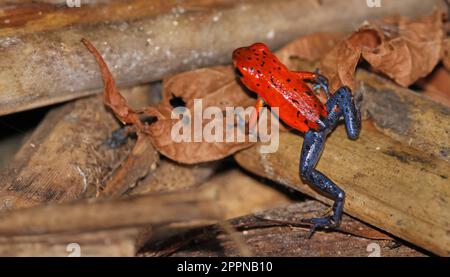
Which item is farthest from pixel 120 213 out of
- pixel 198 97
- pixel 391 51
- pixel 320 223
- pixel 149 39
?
pixel 391 51

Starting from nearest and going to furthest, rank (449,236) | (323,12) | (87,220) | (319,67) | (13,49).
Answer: (87,220) → (449,236) → (13,49) → (319,67) → (323,12)

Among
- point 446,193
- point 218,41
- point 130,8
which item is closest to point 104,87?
point 130,8

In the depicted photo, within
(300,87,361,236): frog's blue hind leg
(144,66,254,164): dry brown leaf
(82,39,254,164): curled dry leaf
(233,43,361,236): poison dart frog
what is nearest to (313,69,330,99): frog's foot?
(233,43,361,236): poison dart frog

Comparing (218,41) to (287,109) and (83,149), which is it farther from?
(83,149)

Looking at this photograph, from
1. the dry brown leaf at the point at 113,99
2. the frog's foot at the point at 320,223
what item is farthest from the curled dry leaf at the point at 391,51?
the dry brown leaf at the point at 113,99

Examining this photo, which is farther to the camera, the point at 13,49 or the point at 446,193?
the point at 13,49

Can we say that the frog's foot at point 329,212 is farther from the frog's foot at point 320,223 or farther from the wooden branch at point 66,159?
the wooden branch at point 66,159
